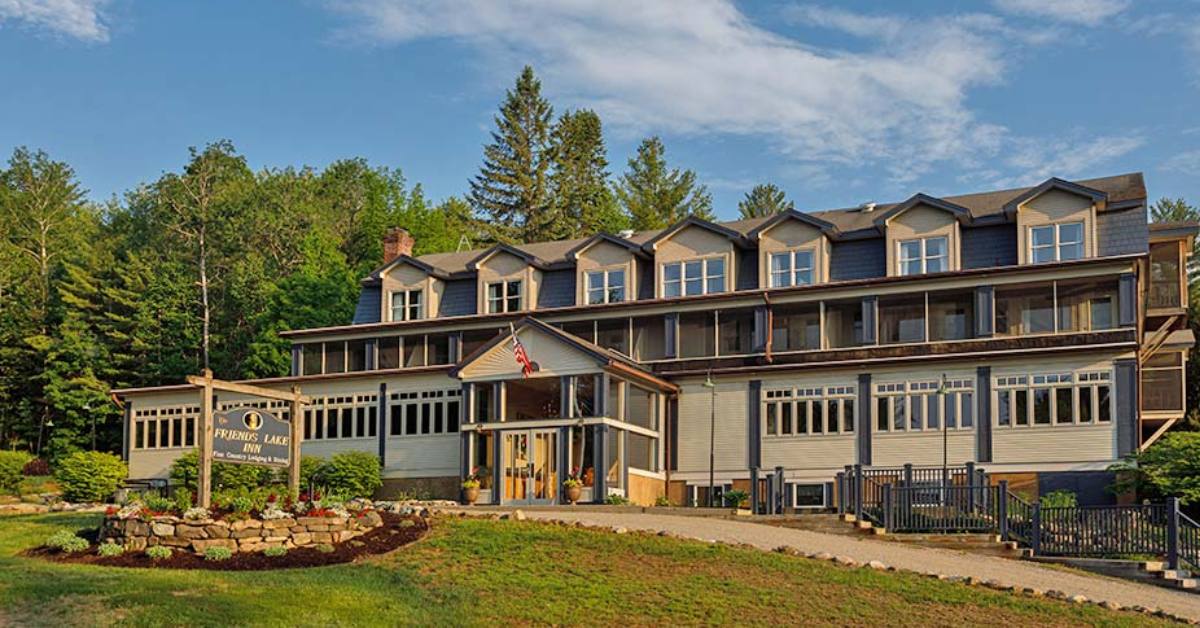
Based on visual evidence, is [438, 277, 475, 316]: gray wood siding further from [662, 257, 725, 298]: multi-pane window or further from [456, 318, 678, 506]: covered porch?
[456, 318, 678, 506]: covered porch

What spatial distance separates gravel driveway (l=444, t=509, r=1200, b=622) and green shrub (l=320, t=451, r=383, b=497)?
11.2 m

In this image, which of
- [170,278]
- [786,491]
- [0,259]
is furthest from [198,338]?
[786,491]

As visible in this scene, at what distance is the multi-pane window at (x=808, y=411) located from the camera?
39.7 m

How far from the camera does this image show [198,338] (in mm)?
63938

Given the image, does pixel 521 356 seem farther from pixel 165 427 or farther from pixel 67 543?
pixel 67 543

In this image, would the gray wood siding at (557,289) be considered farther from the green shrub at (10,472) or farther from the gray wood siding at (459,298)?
the green shrub at (10,472)

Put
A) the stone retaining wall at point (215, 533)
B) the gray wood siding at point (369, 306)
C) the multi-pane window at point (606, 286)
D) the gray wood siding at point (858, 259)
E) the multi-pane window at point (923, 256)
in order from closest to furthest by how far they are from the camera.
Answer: the stone retaining wall at point (215, 533) → the multi-pane window at point (923, 256) → the gray wood siding at point (858, 259) → the multi-pane window at point (606, 286) → the gray wood siding at point (369, 306)

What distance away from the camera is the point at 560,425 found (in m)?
38.3

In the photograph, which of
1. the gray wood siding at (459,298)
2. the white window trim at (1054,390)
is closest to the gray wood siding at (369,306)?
the gray wood siding at (459,298)

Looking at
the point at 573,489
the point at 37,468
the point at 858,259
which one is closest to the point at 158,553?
the point at 573,489

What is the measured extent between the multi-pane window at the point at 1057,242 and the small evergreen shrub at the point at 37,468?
3765 centimetres

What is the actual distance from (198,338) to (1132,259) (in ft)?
135

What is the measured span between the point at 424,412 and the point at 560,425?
640cm

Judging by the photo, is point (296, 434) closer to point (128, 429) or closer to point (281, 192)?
point (128, 429)
